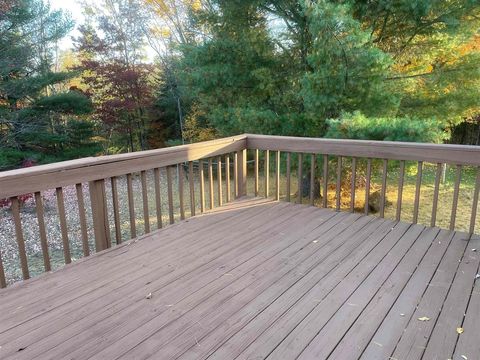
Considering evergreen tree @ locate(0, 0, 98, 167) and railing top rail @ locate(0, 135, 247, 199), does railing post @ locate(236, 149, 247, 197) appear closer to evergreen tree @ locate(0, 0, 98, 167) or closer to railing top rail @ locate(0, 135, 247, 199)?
railing top rail @ locate(0, 135, 247, 199)

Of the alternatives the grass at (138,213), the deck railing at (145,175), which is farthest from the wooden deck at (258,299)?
the grass at (138,213)

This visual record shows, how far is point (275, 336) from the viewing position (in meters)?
1.70

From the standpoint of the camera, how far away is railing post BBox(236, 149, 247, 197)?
4.00 m

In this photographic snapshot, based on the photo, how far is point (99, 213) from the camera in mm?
2627

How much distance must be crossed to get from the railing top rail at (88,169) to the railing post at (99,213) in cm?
9

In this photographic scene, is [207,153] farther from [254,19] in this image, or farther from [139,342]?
[254,19]

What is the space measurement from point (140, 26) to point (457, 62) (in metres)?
10.1

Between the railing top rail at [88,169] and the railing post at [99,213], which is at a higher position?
the railing top rail at [88,169]

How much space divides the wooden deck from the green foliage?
6.28 feet

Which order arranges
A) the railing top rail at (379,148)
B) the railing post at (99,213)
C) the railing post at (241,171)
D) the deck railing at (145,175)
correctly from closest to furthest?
1. the deck railing at (145,175)
2. the railing post at (99,213)
3. the railing top rail at (379,148)
4. the railing post at (241,171)

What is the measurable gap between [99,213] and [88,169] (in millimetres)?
357

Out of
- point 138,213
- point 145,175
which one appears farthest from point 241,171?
point 138,213

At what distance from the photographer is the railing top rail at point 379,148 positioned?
2863 mm

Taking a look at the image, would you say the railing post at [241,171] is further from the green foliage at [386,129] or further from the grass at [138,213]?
the grass at [138,213]
